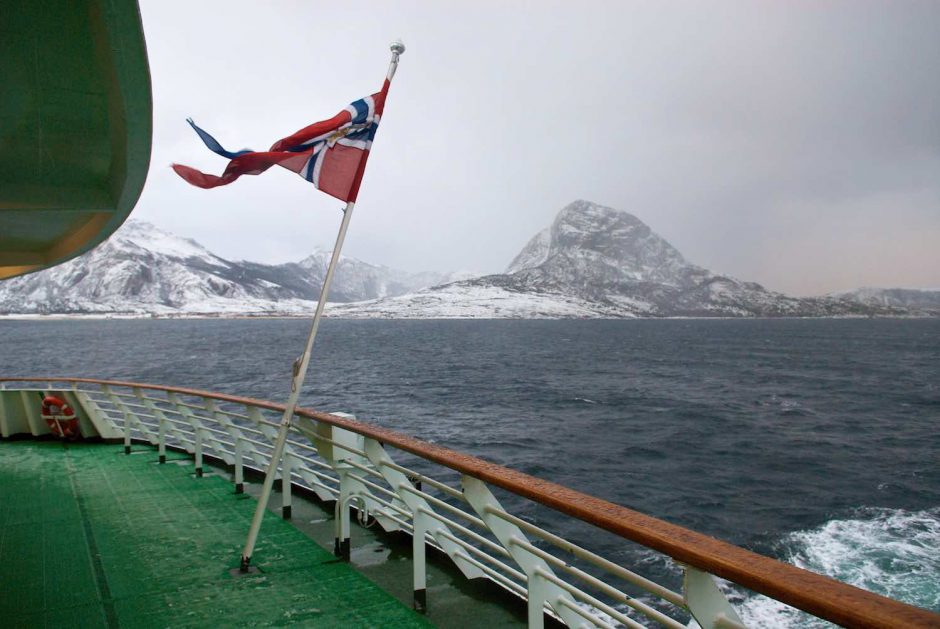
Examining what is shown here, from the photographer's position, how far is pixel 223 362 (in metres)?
59.7

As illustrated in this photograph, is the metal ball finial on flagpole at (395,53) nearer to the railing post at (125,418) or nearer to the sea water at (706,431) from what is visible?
the railing post at (125,418)

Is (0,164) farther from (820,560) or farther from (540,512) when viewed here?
(820,560)

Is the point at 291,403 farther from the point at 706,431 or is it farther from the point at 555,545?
the point at 706,431

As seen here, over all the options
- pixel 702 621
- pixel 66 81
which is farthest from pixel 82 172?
pixel 702 621

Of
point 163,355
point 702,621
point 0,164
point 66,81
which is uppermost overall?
point 66,81

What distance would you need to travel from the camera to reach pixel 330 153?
4.59m

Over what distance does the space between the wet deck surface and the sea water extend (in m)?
7.09

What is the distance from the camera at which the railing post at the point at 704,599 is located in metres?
1.88

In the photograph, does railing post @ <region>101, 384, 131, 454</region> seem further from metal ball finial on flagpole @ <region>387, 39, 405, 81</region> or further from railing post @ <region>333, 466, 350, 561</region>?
metal ball finial on flagpole @ <region>387, 39, 405, 81</region>

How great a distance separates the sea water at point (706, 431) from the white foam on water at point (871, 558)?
0.04 metres

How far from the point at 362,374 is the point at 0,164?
153 ft

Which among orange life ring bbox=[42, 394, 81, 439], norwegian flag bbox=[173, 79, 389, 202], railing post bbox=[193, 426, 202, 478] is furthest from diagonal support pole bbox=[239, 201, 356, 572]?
orange life ring bbox=[42, 394, 81, 439]

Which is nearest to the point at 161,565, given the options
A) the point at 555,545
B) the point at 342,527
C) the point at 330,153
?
the point at 342,527

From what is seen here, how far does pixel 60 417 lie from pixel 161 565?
6.87 metres
